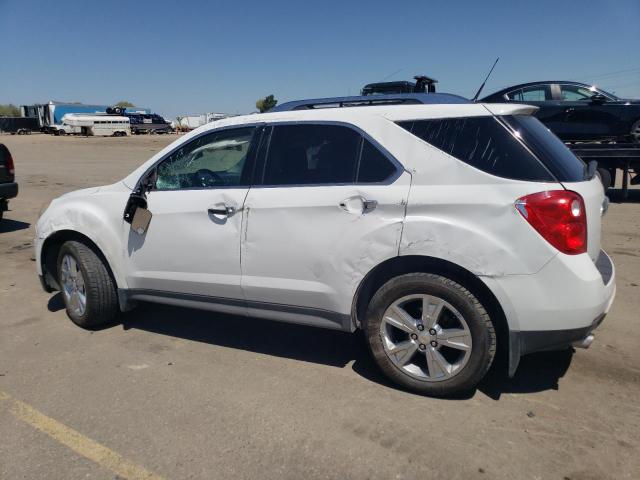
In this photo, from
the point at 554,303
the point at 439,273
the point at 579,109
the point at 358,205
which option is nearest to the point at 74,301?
the point at 358,205

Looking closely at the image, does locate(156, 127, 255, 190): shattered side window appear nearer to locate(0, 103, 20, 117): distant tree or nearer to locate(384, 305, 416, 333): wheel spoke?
locate(384, 305, 416, 333): wheel spoke

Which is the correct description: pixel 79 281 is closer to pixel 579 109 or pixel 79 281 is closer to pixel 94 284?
pixel 94 284

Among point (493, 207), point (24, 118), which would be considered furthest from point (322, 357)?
point (24, 118)

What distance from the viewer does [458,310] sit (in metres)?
3.06

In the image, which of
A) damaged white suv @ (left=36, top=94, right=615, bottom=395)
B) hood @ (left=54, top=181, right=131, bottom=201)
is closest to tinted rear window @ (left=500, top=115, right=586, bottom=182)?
damaged white suv @ (left=36, top=94, right=615, bottom=395)

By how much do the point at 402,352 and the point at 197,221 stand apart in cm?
171

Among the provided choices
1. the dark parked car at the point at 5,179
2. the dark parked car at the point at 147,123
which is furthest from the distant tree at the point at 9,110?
the dark parked car at the point at 5,179

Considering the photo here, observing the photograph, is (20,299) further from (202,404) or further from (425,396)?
(425,396)

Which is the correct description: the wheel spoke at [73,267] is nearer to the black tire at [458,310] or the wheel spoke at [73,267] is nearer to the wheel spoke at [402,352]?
the black tire at [458,310]

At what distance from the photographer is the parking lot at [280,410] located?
2.65 metres

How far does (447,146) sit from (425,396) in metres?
1.54

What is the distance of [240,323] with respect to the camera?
15.3 ft

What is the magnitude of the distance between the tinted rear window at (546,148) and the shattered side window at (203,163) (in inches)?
76.1

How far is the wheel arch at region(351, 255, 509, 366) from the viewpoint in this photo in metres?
3.04
